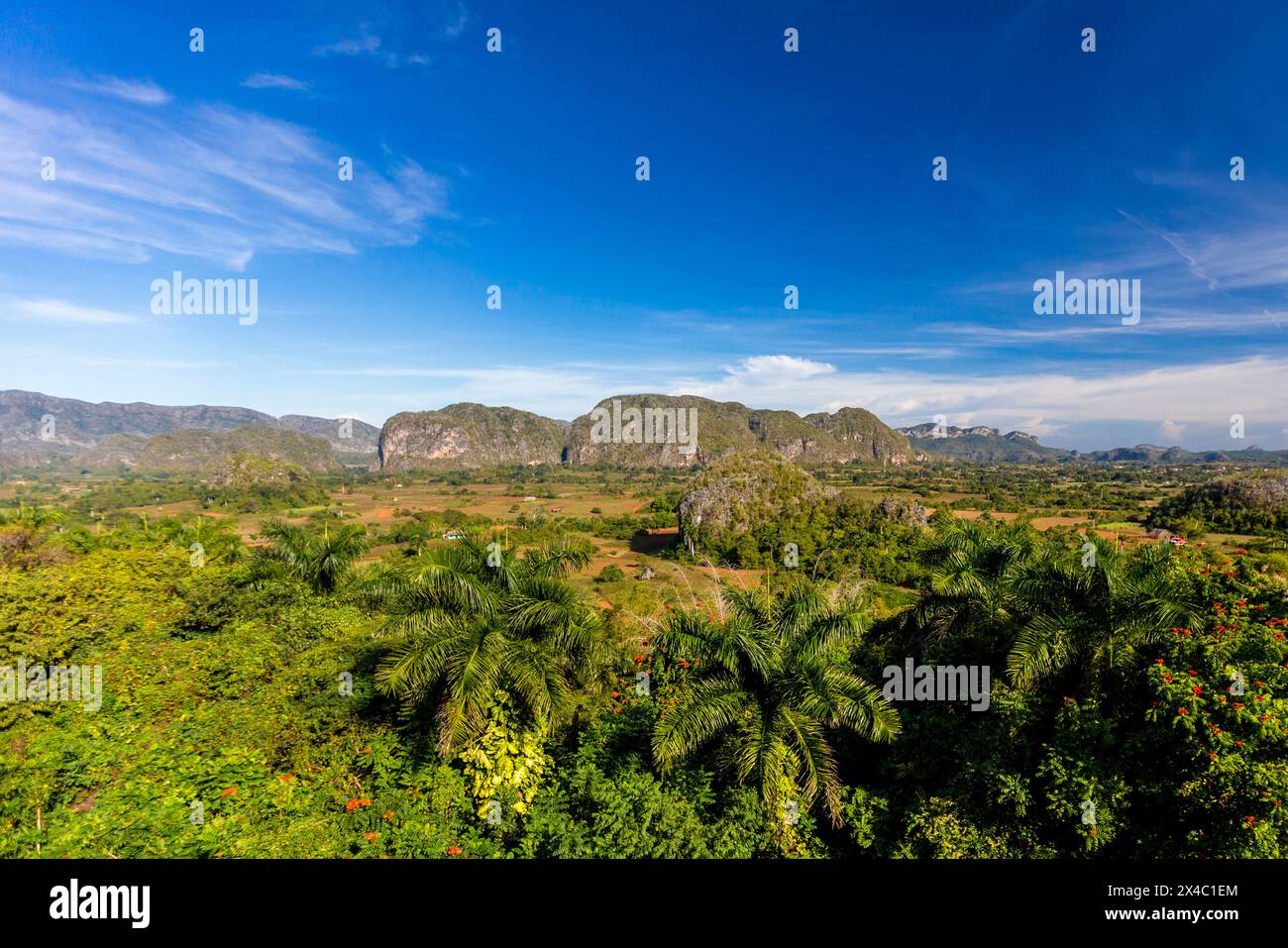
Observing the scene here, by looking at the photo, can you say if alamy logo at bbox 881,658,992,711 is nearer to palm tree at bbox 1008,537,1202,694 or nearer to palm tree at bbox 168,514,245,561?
palm tree at bbox 1008,537,1202,694

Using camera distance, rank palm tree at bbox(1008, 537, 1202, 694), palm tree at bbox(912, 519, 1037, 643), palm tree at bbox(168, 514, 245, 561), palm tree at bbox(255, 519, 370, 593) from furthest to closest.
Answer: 1. palm tree at bbox(168, 514, 245, 561)
2. palm tree at bbox(255, 519, 370, 593)
3. palm tree at bbox(912, 519, 1037, 643)
4. palm tree at bbox(1008, 537, 1202, 694)

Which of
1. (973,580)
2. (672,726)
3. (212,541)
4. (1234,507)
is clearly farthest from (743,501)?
(1234,507)

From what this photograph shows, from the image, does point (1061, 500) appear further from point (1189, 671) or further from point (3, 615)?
point (3, 615)

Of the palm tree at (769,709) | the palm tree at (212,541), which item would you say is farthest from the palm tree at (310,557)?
the palm tree at (769,709)

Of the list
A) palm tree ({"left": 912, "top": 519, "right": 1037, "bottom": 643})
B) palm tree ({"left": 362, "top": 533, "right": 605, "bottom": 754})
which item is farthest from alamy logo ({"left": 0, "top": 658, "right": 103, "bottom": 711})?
palm tree ({"left": 912, "top": 519, "right": 1037, "bottom": 643})
